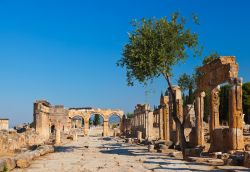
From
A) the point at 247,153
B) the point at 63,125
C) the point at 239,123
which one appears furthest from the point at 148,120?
the point at 247,153

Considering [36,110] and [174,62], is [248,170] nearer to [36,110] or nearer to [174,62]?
[174,62]

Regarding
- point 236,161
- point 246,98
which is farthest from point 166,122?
Result: point 246,98

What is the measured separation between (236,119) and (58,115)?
146 ft

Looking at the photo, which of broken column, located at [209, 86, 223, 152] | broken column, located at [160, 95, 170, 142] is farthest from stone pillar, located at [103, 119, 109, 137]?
broken column, located at [209, 86, 223, 152]

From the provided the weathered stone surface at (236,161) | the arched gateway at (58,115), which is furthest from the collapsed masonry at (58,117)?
the weathered stone surface at (236,161)

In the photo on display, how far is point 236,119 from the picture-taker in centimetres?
1712

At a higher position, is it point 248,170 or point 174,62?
point 174,62

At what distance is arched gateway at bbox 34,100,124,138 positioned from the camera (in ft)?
139

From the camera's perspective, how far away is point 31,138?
3419cm

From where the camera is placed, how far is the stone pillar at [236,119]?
1673 centimetres

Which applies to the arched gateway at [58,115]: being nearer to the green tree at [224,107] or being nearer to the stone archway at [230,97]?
the green tree at [224,107]

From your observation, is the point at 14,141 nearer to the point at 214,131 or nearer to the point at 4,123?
the point at 214,131

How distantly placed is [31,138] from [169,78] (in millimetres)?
17554

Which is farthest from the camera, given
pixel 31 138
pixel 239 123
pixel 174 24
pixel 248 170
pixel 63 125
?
pixel 63 125
